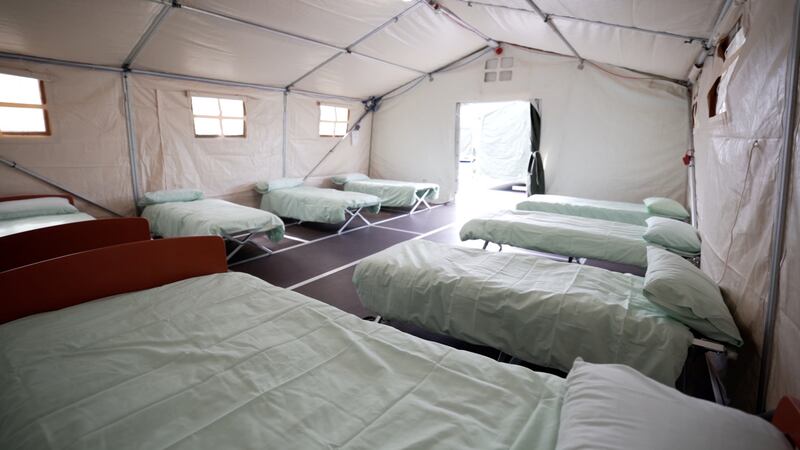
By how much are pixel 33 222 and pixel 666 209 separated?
5958mm

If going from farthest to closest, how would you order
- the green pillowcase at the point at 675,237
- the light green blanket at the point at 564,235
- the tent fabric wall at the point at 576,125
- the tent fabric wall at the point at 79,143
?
the tent fabric wall at the point at 576,125, the tent fabric wall at the point at 79,143, the light green blanket at the point at 564,235, the green pillowcase at the point at 675,237

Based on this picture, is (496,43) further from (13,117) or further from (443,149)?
(13,117)

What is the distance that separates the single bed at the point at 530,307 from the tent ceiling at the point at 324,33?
1.98 meters

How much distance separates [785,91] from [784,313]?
730 millimetres

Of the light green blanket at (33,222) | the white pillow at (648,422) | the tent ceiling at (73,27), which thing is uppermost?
the tent ceiling at (73,27)

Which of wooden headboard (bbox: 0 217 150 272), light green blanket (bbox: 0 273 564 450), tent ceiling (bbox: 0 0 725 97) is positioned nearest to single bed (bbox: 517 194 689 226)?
tent ceiling (bbox: 0 0 725 97)

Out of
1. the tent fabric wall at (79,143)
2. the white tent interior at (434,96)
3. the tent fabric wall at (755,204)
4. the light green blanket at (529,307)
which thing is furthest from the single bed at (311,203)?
the tent fabric wall at (755,204)

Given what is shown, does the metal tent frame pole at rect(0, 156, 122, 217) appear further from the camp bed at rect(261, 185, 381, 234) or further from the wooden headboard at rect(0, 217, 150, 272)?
the wooden headboard at rect(0, 217, 150, 272)

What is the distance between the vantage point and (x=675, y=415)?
0.82 m

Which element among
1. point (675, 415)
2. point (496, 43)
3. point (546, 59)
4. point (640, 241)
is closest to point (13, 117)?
point (675, 415)

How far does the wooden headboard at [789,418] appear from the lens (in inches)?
29.6

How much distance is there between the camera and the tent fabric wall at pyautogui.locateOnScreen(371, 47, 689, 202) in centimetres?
518

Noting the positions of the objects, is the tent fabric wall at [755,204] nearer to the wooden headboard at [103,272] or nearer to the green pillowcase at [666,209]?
the green pillowcase at [666,209]

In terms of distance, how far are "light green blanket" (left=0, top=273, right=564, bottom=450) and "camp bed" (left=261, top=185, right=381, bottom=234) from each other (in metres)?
3.42
